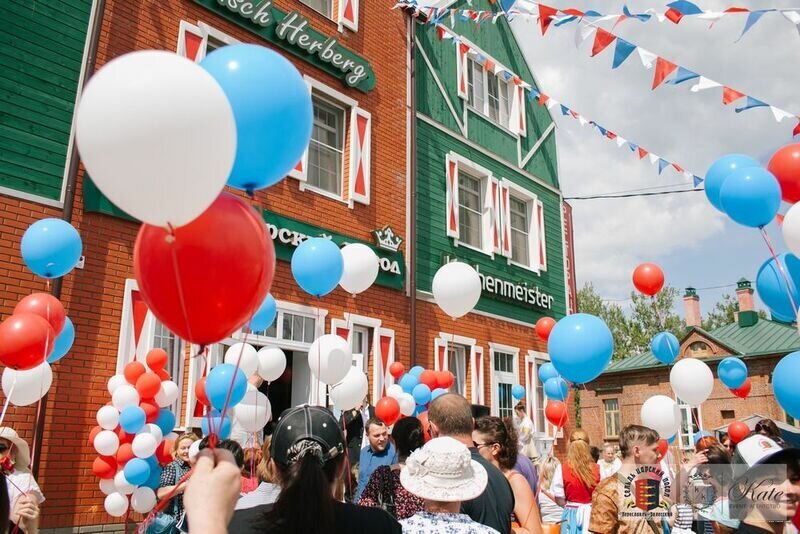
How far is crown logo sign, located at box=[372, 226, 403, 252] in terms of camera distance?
10.2 meters

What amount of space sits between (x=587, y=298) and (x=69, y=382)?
39.3 meters

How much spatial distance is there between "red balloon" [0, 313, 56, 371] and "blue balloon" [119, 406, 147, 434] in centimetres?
123

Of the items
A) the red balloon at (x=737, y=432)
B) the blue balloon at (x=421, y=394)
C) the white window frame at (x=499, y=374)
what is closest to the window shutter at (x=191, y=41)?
the blue balloon at (x=421, y=394)

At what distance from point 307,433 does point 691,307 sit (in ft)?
122

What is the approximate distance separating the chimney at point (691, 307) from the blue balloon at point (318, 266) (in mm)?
33802

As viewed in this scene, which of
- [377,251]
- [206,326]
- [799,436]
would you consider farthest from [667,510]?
[377,251]

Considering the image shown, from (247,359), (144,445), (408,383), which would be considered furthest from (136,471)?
(408,383)

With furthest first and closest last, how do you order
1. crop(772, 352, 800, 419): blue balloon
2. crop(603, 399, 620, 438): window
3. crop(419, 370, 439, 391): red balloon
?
1. crop(603, 399, 620, 438): window
2. crop(419, 370, 439, 391): red balloon
3. crop(772, 352, 800, 419): blue balloon

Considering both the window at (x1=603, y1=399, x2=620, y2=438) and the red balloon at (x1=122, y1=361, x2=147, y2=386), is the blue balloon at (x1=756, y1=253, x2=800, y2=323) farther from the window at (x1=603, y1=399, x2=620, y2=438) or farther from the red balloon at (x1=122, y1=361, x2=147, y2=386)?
the window at (x1=603, y1=399, x2=620, y2=438)

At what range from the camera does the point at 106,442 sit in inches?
227

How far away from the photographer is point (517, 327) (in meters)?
13.2

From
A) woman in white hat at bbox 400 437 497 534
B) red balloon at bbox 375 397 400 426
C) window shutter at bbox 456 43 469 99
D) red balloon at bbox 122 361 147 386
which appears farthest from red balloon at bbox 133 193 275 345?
Result: window shutter at bbox 456 43 469 99

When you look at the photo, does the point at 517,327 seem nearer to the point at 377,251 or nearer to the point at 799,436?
the point at 377,251

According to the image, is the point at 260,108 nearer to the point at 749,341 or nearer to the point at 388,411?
the point at 388,411
